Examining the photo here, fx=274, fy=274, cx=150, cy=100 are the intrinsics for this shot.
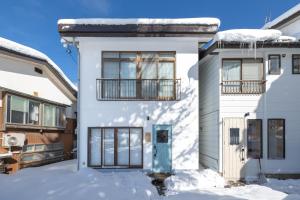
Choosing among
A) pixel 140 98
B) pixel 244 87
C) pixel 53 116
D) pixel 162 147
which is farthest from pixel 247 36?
pixel 53 116

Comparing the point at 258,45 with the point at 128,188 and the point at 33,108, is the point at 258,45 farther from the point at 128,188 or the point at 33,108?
the point at 33,108

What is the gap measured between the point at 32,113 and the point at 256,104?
10.3 meters

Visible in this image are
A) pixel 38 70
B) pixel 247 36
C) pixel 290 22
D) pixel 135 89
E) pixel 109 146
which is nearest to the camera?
pixel 247 36

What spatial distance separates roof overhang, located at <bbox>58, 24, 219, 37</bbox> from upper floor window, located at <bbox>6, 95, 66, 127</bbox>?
12.5 feet

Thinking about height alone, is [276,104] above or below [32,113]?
above

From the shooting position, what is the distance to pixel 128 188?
8.27 m

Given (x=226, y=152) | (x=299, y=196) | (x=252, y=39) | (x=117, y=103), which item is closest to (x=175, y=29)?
(x=252, y=39)

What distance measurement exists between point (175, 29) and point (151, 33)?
38.4 inches

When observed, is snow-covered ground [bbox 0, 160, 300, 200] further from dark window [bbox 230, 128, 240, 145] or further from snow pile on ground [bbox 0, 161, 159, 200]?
dark window [bbox 230, 128, 240, 145]

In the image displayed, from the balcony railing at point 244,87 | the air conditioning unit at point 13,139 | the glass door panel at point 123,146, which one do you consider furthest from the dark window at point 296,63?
the air conditioning unit at point 13,139

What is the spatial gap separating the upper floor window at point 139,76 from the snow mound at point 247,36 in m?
2.21

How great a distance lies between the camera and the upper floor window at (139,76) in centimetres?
1143

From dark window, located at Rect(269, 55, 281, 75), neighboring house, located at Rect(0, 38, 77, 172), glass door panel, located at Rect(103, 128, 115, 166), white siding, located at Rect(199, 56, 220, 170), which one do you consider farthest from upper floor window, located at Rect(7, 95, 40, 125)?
dark window, located at Rect(269, 55, 281, 75)

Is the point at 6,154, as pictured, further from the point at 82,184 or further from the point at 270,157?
the point at 270,157
